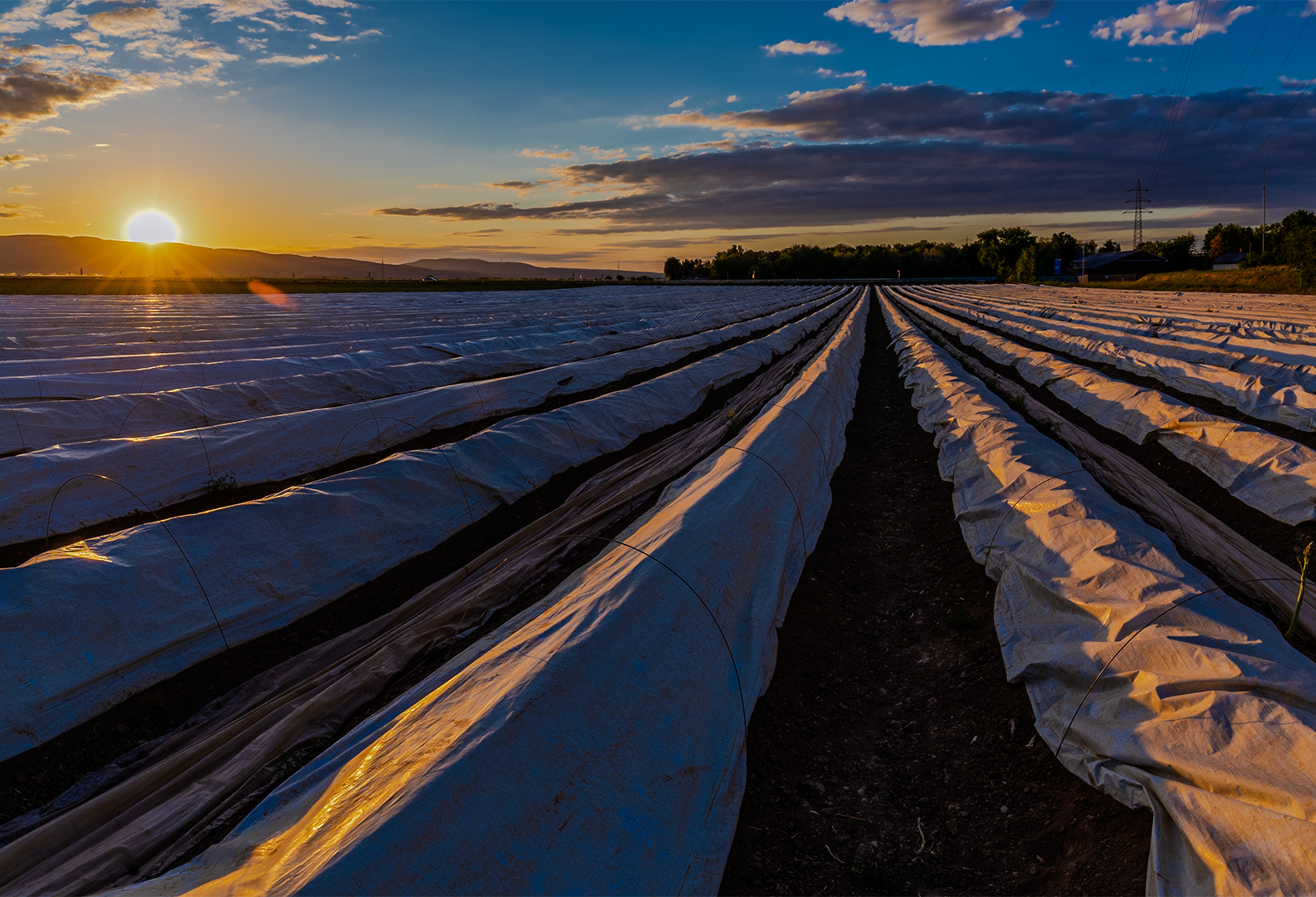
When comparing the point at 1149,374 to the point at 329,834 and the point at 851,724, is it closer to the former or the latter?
the point at 851,724

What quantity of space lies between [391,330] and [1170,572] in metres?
22.3

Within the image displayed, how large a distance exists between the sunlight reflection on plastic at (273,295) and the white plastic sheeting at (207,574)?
2990 centimetres

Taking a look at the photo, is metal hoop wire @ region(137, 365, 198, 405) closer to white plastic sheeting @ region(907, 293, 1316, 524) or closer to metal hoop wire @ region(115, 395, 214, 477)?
metal hoop wire @ region(115, 395, 214, 477)

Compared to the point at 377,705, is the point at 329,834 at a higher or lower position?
higher

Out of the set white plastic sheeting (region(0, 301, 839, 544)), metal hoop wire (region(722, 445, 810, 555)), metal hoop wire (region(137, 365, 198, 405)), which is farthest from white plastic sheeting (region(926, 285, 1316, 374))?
metal hoop wire (region(137, 365, 198, 405))

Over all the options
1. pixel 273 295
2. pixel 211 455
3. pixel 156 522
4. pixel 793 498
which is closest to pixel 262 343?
pixel 211 455

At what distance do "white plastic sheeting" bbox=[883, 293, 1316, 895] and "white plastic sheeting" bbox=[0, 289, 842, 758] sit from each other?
5.20m

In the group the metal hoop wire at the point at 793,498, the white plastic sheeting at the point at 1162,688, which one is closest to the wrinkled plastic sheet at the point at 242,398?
the metal hoop wire at the point at 793,498

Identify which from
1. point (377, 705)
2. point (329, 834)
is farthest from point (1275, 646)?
point (377, 705)

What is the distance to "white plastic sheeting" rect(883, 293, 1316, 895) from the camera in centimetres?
255

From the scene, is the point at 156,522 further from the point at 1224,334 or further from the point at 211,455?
the point at 1224,334

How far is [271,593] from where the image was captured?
538 cm

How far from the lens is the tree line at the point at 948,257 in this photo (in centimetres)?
8612

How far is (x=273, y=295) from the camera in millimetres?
46438
